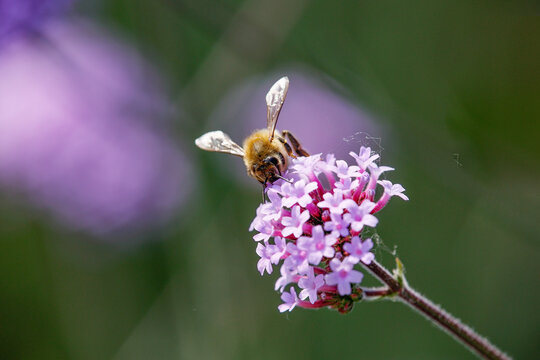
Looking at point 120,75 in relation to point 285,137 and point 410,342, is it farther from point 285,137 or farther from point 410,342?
point 410,342

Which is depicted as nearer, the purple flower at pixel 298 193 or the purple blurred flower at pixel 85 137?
the purple flower at pixel 298 193

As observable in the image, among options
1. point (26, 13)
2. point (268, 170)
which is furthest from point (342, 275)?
point (26, 13)

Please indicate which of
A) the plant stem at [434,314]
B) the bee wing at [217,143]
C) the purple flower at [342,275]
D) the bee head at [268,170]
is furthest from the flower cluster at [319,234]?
the bee wing at [217,143]

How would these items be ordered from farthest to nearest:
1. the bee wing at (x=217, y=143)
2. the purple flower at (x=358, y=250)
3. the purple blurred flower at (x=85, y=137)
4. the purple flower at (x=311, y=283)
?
1. the purple blurred flower at (x=85, y=137)
2. the bee wing at (x=217, y=143)
3. the purple flower at (x=311, y=283)
4. the purple flower at (x=358, y=250)

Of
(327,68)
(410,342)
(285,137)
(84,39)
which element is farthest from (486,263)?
(84,39)

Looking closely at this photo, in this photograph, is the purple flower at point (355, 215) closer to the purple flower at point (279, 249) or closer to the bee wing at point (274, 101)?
the purple flower at point (279, 249)

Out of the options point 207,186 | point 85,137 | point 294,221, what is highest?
point 85,137

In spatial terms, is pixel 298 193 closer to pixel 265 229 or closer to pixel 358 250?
pixel 265 229
